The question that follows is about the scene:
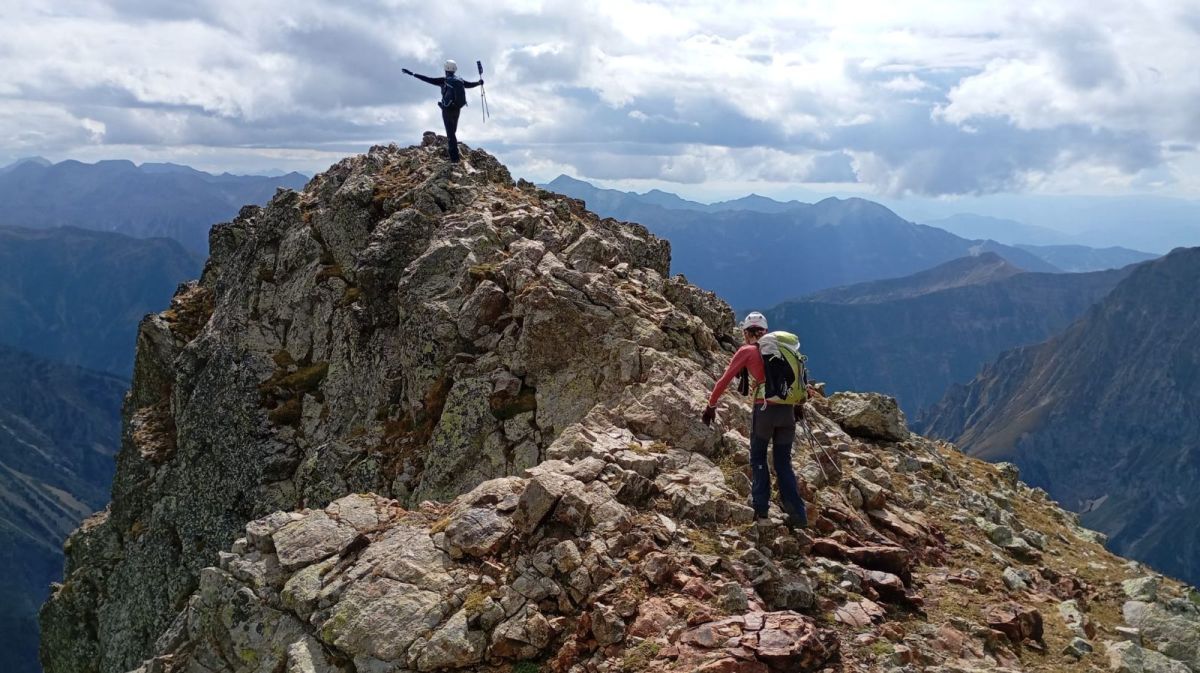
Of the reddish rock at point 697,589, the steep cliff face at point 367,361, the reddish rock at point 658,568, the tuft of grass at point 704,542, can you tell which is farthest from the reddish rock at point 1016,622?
the steep cliff face at point 367,361

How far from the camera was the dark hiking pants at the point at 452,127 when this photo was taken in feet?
127

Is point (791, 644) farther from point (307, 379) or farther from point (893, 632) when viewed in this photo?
point (307, 379)

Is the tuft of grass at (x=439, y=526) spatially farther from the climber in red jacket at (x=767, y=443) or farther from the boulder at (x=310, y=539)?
the climber in red jacket at (x=767, y=443)

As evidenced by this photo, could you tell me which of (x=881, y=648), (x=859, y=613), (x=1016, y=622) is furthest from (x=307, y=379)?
(x=1016, y=622)

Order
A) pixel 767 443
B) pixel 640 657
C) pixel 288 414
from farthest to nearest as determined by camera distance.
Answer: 1. pixel 288 414
2. pixel 767 443
3. pixel 640 657

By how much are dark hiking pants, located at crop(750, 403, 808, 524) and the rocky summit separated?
0.61 metres

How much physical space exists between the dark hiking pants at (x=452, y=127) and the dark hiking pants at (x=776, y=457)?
1033 inches

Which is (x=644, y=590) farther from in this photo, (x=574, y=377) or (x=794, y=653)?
(x=574, y=377)

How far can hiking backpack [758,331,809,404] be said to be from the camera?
17547 millimetres

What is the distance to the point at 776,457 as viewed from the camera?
18.2 meters

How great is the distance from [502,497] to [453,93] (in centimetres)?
2551

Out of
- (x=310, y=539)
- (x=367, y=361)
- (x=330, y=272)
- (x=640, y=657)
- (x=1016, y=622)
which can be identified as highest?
(x=330, y=272)

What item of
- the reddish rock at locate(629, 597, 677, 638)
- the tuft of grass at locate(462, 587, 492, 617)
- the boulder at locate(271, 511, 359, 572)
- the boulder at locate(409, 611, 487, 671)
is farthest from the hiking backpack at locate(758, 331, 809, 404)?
the boulder at locate(271, 511, 359, 572)

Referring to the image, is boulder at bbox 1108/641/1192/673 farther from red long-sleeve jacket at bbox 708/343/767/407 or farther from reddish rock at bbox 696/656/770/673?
red long-sleeve jacket at bbox 708/343/767/407
